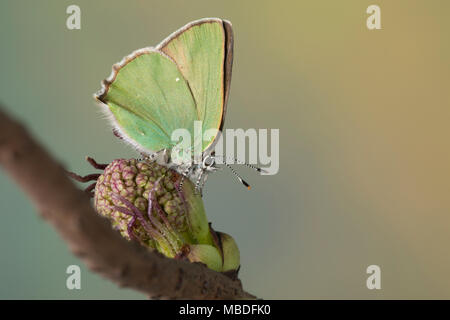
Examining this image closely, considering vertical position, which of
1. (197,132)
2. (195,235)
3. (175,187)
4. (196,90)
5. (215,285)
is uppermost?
(196,90)

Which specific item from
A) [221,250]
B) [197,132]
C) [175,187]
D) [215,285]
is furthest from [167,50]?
[215,285]

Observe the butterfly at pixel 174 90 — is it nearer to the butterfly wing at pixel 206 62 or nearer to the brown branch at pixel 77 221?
the butterfly wing at pixel 206 62

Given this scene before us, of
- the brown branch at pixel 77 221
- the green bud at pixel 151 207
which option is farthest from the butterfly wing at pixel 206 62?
the brown branch at pixel 77 221

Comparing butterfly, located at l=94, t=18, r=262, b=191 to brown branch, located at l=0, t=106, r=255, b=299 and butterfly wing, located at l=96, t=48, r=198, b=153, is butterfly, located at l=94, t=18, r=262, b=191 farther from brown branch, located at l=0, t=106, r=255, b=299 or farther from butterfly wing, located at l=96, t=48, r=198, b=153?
brown branch, located at l=0, t=106, r=255, b=299

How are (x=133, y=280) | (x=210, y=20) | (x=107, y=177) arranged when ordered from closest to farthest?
(x=133, y=280) → (x=107, y=177) → (x=210, y=20)

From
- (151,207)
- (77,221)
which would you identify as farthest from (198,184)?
(77,221)

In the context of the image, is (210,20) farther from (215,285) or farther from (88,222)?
(88,222)
